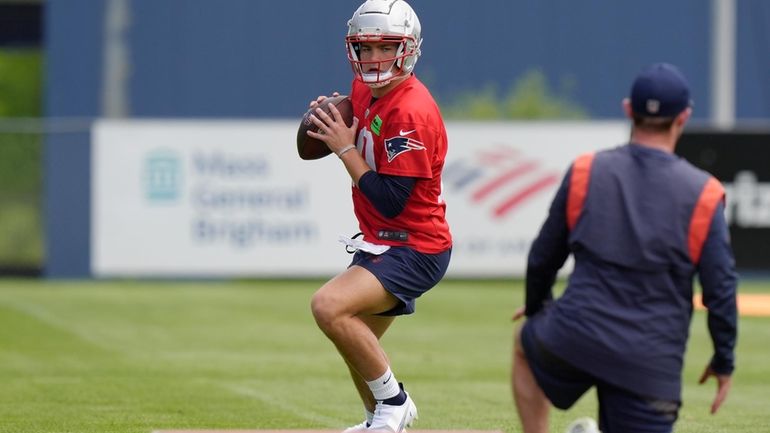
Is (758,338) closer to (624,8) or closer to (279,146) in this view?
(279,146)

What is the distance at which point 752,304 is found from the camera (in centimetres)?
1869

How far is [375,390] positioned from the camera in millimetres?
7875

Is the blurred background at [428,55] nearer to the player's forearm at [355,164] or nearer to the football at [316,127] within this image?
the football at [316,127]

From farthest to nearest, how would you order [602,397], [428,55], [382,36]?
[428,55] < [382,36] < [602,397]

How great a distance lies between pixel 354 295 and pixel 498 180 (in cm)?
1305

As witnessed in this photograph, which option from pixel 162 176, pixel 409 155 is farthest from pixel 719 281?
pixel 162 176

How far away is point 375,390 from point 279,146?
41.9 ft

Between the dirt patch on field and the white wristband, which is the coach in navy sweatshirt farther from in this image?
the dirt patch on field

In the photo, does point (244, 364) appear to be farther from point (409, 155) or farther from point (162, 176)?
point (162, 176)

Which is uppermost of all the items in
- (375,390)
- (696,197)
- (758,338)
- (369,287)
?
(696,197)

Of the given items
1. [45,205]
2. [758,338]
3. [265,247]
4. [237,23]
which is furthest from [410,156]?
[237,23]

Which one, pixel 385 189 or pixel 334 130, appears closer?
pixel 385 189

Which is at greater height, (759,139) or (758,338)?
(759,139)

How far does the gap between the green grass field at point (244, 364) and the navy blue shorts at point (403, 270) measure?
5.17 feet
